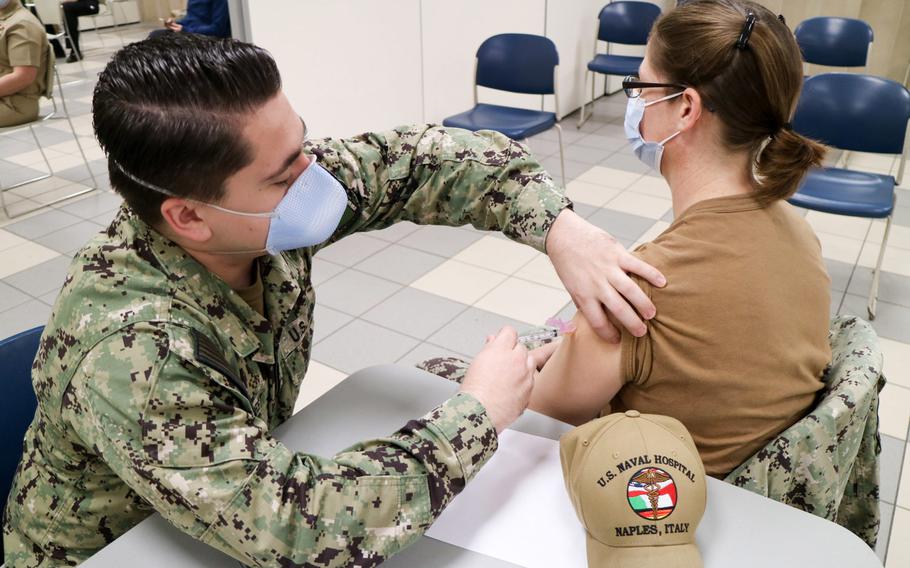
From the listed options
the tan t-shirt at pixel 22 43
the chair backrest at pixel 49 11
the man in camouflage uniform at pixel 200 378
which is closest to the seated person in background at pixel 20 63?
the tan t-shirt at pixel 22 43

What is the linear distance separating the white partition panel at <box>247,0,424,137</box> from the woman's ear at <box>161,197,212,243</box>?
2.50 meters

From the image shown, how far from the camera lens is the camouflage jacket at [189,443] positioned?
84cm

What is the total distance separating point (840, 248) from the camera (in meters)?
3.65

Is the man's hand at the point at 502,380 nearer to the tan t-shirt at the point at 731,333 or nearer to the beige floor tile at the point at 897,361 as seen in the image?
the tan t-shirt at the point at 731,333

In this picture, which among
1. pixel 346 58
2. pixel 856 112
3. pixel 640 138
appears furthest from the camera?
pixel 346 58

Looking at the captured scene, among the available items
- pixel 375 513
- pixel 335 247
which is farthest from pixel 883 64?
pixel 375 513

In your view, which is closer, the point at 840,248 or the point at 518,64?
the point at 840,248

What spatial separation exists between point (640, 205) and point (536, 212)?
300 centimetres

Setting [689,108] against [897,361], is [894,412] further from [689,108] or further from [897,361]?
[689,108]

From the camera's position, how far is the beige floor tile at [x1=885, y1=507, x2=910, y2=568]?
6.13 ft

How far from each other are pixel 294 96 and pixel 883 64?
5290mm

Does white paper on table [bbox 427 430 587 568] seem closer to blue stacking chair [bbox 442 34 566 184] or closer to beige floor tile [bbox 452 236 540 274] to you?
beige floor tile [bbox 452 236 540 274]

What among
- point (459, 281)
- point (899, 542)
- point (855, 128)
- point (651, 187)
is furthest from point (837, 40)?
point (899, 542)

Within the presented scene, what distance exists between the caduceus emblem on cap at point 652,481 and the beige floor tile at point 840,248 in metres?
3.18
